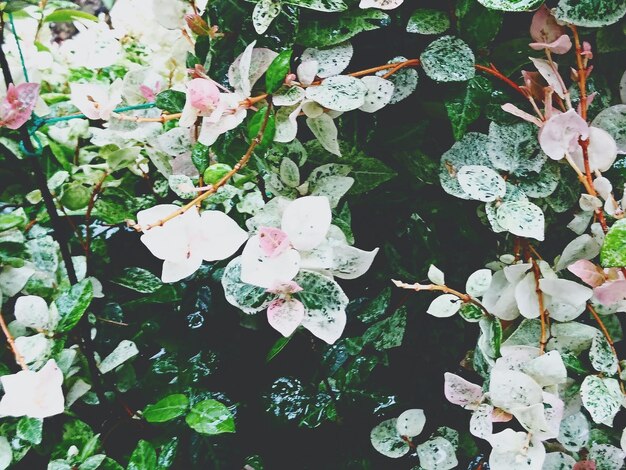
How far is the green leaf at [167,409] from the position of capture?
70 cm

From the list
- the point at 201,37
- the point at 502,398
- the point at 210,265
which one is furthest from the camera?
the point at 210,265

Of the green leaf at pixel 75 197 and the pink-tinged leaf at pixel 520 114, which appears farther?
the green leaf at pixel 75 197

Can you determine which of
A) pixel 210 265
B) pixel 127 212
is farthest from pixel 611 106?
pixel 127 212

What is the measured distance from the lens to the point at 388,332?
0.69m

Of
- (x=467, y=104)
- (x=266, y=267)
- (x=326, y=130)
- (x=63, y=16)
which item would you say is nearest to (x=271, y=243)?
(x=266, y=267)

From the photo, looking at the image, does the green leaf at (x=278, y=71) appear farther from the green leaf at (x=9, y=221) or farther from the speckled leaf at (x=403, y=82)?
the green leaf at (x=9, y=221)

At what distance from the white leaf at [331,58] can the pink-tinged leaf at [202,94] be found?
0.11 metres

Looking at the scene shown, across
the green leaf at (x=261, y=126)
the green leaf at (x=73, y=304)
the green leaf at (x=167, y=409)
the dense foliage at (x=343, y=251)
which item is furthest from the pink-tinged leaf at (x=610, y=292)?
the green leaf at (x=73, y=304)

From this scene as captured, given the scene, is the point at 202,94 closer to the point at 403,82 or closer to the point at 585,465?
the point at 403,82

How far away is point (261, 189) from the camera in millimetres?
736

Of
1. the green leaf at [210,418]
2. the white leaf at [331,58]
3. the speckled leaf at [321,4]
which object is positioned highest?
the speckled leaf at [321,4]

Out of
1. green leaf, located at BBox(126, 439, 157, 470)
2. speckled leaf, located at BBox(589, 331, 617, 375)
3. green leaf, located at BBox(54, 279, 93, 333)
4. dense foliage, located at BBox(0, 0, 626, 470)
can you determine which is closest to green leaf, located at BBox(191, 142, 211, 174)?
dense foliage, located at BBox(0, 0, 626, 470)

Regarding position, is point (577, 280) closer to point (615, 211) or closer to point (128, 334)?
point (615, 211)

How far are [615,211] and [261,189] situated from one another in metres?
0.39
